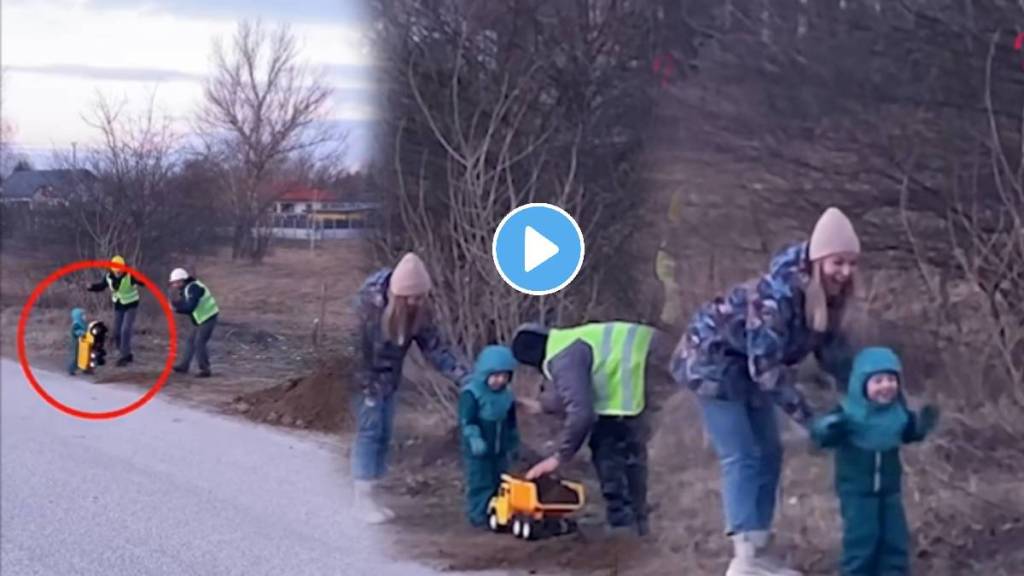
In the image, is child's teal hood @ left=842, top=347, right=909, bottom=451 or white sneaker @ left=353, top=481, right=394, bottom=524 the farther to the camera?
white sneaker @ left=353, top=481, right=394, bottom=524

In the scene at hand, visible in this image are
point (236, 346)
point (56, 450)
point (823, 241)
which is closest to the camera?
point (823, 241)

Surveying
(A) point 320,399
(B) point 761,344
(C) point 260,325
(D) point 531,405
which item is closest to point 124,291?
(C) point 260,325

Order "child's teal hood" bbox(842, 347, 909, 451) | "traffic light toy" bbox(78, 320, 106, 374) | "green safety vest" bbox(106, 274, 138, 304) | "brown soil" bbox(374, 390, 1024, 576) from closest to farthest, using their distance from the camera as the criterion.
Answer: "child's teal hood" bbox(842, 347, 909, 451) < "brown soil" bbox(374, 390, 1024, 576) < "green safety vest" bbox(106, 274, 138, 304) < "traffic light toy" bbox(78, 320, 106, 374)

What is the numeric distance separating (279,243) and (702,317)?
89cm

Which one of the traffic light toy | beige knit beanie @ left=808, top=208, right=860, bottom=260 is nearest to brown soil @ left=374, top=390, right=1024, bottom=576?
beige knit beanie @ left=808, top=208, right=860, bottom=260

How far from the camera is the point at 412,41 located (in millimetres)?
2926

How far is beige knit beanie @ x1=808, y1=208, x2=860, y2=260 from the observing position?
270 cm

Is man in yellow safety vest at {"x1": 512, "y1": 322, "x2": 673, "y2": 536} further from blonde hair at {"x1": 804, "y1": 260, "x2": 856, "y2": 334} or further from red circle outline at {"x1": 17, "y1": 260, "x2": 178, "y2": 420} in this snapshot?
red circle outline at {"x1": 17, "y1": 260, "x2": 178, "y2": 420}

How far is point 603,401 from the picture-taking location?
9.68 ft

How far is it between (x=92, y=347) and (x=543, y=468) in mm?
1160

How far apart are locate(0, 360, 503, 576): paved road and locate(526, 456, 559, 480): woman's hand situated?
0.28m

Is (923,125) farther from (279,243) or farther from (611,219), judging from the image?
(279,243)

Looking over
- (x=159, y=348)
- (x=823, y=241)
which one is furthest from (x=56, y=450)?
(x=823, y=241)

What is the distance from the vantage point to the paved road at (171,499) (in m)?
3.06
